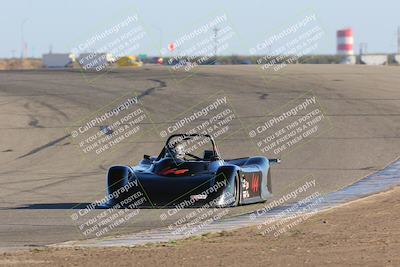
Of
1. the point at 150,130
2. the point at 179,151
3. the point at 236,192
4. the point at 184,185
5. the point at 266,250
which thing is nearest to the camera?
the point at 266,250

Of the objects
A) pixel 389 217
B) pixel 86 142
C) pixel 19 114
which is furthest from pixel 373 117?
pixel 389 217

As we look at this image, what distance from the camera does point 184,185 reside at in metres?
15.0

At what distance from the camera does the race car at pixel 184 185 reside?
1494cm

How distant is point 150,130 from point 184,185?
1285 cm

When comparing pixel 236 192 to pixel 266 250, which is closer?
pixel 266 250

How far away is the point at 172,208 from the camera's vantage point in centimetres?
1475

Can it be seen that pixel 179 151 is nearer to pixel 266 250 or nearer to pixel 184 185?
pixel 184 185

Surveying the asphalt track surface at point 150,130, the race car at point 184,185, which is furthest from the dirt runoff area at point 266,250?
the race car at point 184,185

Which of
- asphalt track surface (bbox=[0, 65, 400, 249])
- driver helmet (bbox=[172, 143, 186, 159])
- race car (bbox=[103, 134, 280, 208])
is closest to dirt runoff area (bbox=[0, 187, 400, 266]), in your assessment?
asphalt track surface (bbox=[0, 65, 400, 249])

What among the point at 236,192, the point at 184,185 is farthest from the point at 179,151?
the point at 236,192

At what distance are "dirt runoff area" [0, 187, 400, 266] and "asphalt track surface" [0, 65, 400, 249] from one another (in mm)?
1473

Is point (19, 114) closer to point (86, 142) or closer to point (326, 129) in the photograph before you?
point (86, 142)

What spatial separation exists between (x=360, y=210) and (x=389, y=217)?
919 millimetres

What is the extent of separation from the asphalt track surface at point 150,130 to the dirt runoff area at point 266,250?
1473mm
